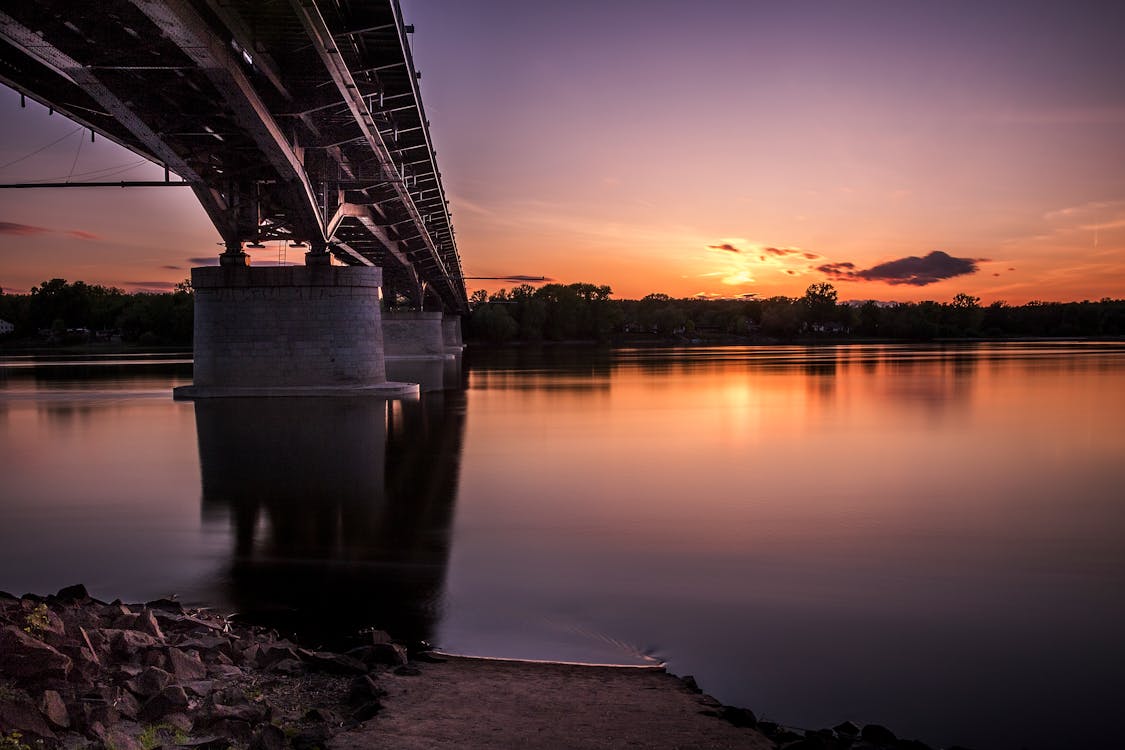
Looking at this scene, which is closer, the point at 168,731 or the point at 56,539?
the point at 168,731

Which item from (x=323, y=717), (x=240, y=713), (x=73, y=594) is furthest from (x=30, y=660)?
(x=73, y=594)

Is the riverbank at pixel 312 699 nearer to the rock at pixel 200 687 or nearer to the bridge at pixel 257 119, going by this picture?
the rock at pixel 200 687

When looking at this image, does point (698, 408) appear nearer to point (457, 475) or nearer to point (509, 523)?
point (457, 475)

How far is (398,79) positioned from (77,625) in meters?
22.2

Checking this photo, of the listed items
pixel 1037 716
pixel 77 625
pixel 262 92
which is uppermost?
pixel 262 92

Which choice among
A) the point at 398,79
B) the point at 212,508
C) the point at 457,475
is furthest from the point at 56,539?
the point at 398,79

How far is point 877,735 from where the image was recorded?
16.6ft

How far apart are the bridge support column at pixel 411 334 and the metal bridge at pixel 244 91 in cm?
4050

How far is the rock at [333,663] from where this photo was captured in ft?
19.0

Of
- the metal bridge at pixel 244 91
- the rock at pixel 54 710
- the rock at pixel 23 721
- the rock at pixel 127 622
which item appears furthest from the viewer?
the metal bridge at pixel 244 91

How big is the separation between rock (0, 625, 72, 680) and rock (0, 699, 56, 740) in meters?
0.49

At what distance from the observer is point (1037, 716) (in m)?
5.45

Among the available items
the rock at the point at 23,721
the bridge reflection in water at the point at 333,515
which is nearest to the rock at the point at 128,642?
the rock at the point at 23,721

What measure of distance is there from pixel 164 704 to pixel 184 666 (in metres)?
0.55
